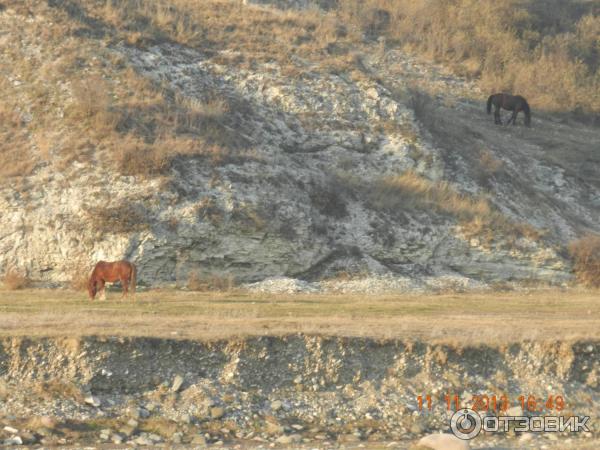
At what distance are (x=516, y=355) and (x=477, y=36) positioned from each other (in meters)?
45.4

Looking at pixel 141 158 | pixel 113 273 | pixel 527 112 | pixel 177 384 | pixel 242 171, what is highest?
pixel 527 112

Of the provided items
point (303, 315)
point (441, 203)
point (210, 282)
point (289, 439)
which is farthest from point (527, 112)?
point (289, 439)

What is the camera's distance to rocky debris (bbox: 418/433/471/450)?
16.3m

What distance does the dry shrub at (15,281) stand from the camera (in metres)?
31.4

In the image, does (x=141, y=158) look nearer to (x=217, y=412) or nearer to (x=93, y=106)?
(x=93, y=106)

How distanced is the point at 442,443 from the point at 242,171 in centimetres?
2094

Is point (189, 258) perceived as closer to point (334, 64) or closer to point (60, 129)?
point (60, 129)

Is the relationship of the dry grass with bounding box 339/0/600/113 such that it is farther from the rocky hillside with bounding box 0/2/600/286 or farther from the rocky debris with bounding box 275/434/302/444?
the rocky debris with bounding box 275/434/302/444

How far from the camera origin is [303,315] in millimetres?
25094

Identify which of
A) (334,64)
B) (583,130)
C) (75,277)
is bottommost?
(75,277)

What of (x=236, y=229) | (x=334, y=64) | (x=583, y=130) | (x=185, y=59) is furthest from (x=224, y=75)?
(x=583, y=130)

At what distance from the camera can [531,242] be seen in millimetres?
37344

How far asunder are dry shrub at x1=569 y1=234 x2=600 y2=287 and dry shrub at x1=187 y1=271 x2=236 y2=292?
13046mm

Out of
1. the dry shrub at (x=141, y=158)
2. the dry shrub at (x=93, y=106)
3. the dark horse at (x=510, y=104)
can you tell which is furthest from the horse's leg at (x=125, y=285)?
the dark horse at (x=510, y=104)
